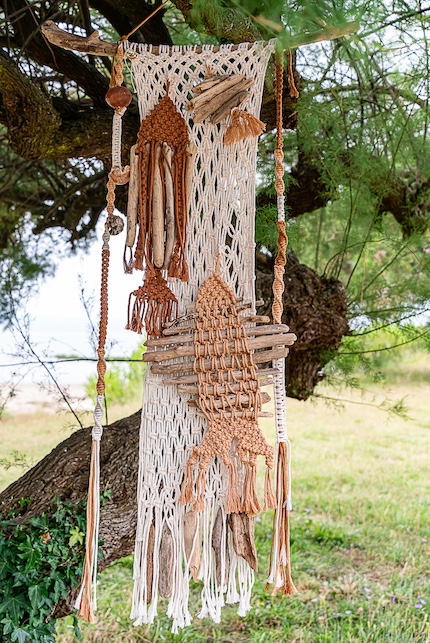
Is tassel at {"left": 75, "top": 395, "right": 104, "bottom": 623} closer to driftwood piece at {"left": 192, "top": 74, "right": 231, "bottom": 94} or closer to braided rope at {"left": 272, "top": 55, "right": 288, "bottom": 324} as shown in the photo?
braided rope at {"left": 272, "top": 55, "right": 288, "bottom": 324}

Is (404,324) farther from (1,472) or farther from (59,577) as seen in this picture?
(1,472)

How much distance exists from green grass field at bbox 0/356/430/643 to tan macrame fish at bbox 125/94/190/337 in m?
1.11

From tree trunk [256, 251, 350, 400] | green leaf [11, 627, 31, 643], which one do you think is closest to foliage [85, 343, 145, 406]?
tree trunk [256, 251, 350, 400]

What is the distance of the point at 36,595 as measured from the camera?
1602 millimetres

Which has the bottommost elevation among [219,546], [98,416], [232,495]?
[219,546]

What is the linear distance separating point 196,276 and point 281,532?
57 cm

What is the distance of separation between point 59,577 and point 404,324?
147cm

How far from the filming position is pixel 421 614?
2408mm

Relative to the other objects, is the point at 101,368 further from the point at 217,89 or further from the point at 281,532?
the point at 217,89

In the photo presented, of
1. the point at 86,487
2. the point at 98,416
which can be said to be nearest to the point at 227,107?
the point at 98,416

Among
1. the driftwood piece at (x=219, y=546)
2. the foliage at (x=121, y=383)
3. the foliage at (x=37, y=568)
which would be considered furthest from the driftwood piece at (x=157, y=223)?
the foliage at (x=121, y=383)

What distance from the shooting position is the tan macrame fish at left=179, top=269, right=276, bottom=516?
1.38m

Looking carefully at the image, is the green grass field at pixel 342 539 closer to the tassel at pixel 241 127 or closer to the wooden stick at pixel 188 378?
the wooden stick at pixel 188 378

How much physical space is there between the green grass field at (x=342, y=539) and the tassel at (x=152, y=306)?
109 cm
